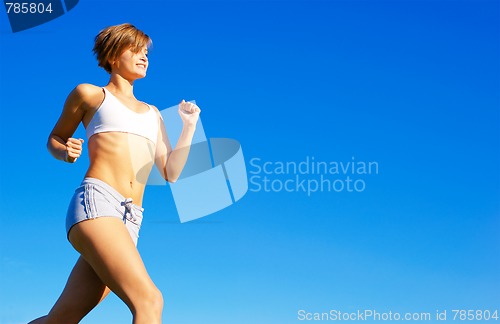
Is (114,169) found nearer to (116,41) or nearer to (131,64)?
(131,64)

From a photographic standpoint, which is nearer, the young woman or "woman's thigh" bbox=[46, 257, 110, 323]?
the young woman

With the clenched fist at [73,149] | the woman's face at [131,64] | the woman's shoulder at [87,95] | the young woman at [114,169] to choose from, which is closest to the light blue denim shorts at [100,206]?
the young woman at [114,169]

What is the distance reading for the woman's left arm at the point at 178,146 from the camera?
5.65 m

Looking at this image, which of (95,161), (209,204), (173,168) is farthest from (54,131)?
(209,204)

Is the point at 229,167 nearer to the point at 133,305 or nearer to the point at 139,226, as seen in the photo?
the point at 139,226

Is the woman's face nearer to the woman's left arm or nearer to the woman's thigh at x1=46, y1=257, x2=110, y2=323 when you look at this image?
the woman's left arm

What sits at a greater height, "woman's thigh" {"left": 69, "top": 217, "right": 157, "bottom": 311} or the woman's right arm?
the woman's right arm

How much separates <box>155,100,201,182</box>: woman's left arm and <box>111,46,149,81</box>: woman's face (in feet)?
1.18

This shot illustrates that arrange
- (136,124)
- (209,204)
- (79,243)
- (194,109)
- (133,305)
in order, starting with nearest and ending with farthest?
1. (133,305)
2. (79,243)
3. (136,124)
4. (194,109)
5. (209,204)

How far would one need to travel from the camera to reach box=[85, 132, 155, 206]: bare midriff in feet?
16.9

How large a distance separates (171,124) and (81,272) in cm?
135

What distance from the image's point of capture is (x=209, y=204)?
239 inches

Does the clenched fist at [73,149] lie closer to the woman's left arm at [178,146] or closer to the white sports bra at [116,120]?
the white sports bra at [116,120]

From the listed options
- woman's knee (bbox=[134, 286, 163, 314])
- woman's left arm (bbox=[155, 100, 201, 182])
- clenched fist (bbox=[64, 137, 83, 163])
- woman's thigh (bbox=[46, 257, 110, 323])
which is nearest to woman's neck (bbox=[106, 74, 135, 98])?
woman's left arm (bbox=[155, 100, 201, 182])
